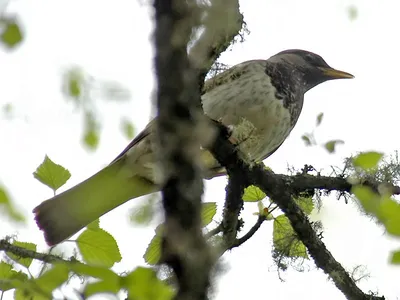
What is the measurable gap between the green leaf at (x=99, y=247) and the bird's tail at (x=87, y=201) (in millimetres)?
815

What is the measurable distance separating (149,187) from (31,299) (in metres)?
2.23

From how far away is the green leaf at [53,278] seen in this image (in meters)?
1.58

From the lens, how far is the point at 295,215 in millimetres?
3387

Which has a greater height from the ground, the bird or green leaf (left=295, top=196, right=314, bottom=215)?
the bird

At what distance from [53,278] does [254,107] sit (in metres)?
3.14

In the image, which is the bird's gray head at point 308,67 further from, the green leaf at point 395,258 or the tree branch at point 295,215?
the green leaf at point 395,258

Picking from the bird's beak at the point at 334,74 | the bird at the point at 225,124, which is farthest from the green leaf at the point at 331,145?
the bird's beak at the point at 334,74

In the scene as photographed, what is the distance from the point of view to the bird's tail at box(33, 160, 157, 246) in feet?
12.6

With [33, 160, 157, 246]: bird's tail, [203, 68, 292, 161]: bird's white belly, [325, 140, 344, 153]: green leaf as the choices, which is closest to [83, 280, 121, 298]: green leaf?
[325, 140, 344, 153]: green leaf

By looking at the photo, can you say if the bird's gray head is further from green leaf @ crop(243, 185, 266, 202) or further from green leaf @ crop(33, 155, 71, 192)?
green leaf @ crop(33, 155, 71, 192)

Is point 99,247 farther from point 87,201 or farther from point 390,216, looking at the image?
point 87,201

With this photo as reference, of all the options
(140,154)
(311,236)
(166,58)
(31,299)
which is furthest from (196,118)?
(140,154)

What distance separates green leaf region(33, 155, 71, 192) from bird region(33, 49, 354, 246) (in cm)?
110

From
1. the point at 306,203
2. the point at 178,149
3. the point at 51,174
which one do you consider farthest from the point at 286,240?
the point at 178,149
